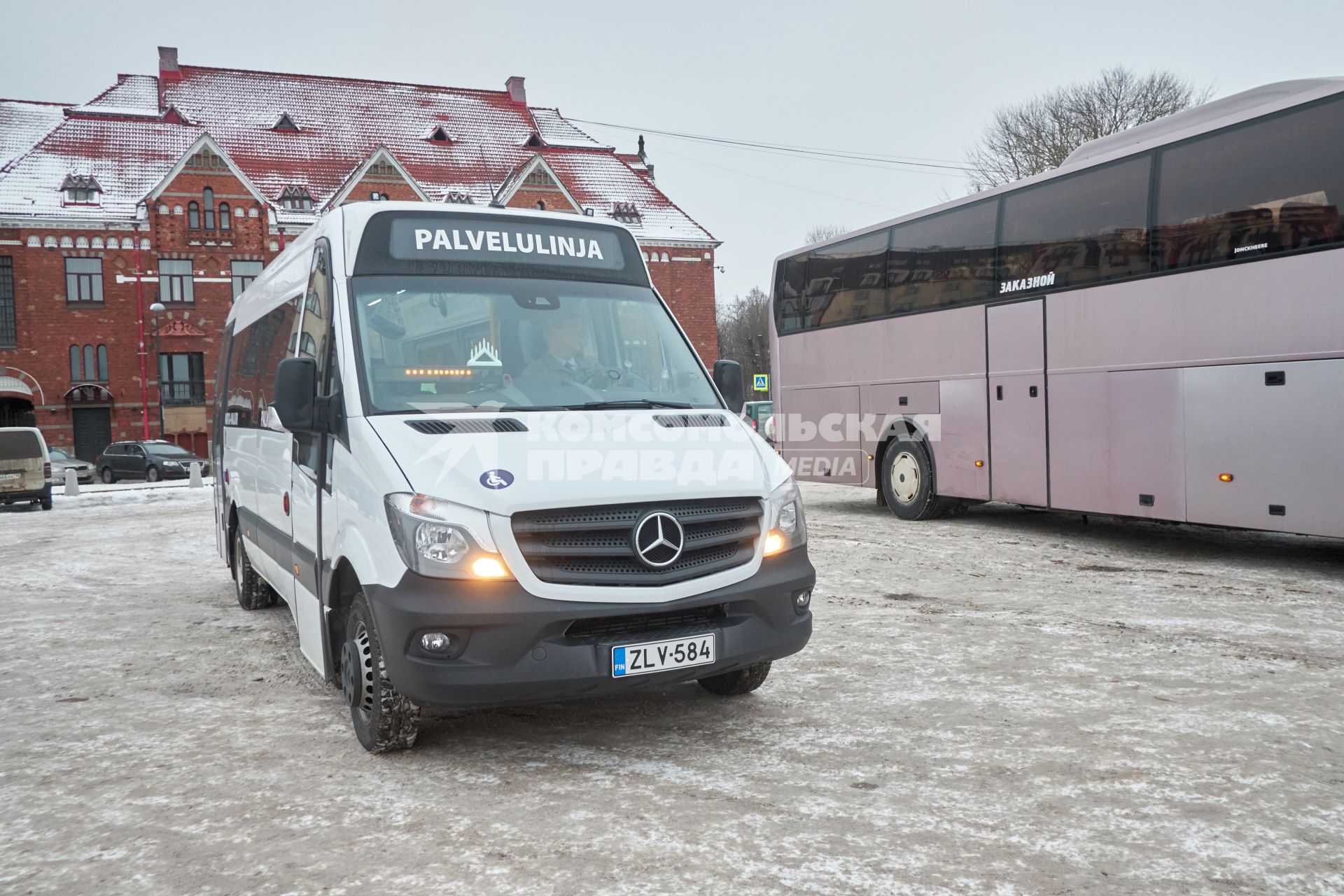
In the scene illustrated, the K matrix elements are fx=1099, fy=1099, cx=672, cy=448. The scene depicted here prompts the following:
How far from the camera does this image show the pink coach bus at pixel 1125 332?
912 centimetres

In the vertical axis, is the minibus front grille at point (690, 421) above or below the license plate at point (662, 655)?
above

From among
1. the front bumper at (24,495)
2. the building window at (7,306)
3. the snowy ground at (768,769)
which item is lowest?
the snowy ground at (768,769)

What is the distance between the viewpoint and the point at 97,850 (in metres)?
3.97

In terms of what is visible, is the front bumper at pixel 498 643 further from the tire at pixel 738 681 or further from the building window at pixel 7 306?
the building window at pixel 7 306

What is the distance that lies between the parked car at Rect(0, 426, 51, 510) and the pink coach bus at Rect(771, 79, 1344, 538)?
1744 cm

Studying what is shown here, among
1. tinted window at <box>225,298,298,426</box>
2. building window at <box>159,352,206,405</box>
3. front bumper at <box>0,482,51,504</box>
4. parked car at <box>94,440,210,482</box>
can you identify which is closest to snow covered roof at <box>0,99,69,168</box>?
building window at <box>159,352,206,405</box>

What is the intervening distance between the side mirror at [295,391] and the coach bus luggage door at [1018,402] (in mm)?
9038

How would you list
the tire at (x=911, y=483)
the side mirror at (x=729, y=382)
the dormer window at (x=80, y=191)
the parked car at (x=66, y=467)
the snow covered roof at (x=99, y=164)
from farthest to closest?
the dormer window at (x=80, y=191)
the snow covered roof at (x=99, y=164)
the parked car at (x=66, y=467)
the tire at (x=911, y=483)
the side mirror at (x=729, y=382)

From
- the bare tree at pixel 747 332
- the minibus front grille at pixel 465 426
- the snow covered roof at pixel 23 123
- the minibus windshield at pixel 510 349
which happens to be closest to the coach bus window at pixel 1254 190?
the minibus windshield at pixel 510 349

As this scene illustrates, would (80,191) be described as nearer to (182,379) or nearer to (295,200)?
(295,200)

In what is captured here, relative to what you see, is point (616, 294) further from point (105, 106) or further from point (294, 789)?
point (105, 106)

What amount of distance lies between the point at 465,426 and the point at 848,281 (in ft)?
37.8

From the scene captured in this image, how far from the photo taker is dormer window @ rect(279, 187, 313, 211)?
162 ft

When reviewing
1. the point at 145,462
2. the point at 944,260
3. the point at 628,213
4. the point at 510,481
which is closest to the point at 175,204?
the point at 145,462
